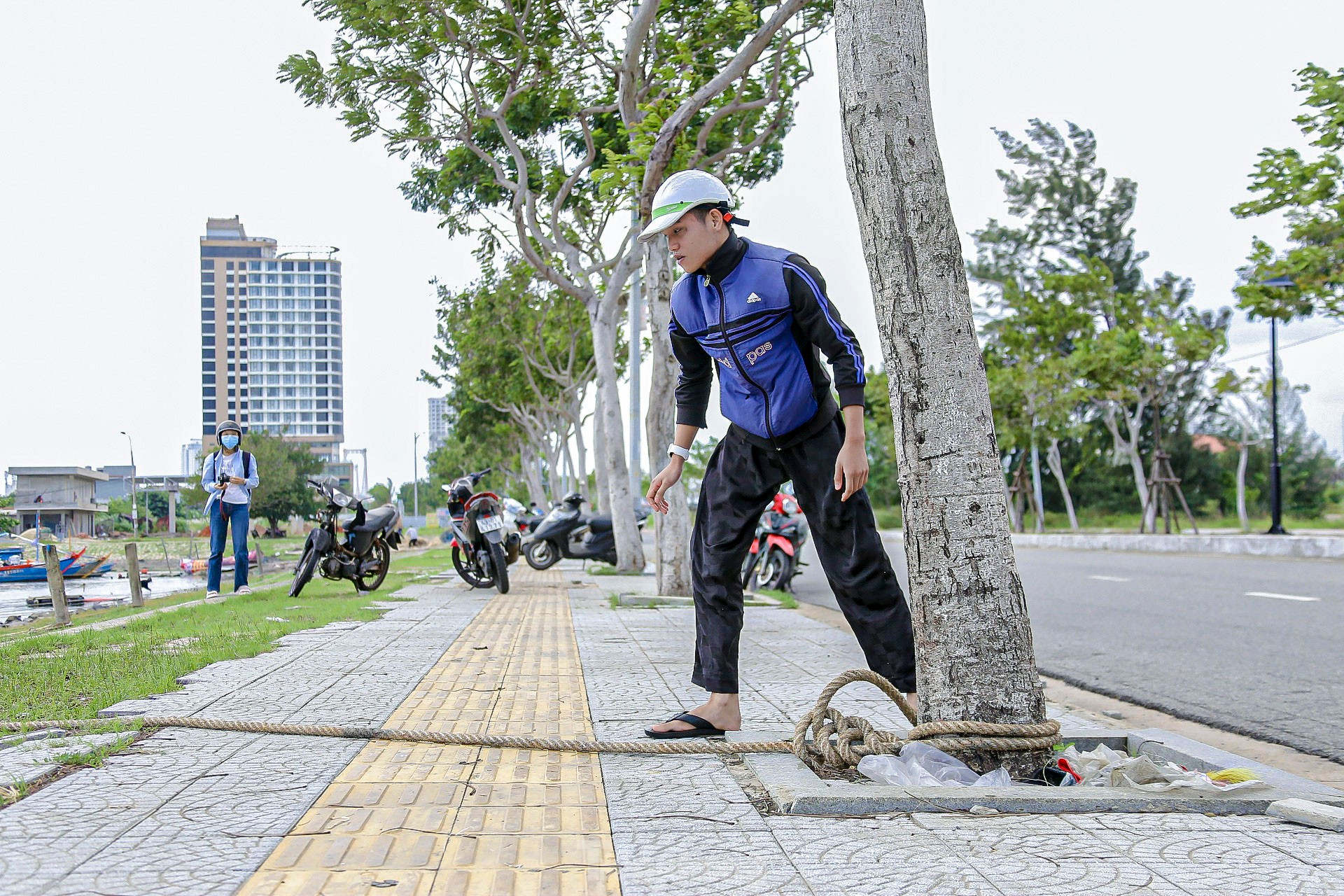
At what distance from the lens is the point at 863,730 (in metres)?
3.86

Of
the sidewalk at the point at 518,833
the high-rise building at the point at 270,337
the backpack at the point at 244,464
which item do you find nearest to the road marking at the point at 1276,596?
the sidewalk at the point at 518,833

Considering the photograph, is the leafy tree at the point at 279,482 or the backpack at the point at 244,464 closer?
the backpack at the point at 244,464

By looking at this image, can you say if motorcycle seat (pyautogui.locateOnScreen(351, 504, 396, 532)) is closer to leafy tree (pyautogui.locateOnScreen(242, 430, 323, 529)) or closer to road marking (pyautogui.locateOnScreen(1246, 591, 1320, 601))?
road marking (pyautogui.locateOnScreen(1246, 591, 1320, 601))

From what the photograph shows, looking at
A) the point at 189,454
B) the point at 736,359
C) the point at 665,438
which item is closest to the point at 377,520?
the point at 665,438

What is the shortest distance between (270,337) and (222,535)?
135564 millimetres

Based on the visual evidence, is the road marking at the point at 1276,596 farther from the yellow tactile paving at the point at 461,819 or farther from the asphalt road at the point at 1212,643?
the yellow tactile paving at the point at 461,819

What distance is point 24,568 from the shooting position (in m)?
23.4

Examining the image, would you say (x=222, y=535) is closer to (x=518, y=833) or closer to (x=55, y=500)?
(x=518, y=833)

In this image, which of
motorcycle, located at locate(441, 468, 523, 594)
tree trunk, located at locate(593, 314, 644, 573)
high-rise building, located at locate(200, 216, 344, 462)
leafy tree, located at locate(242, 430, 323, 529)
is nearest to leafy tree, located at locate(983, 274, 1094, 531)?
tree trunk, located at locate(593, 314, 644, 573)

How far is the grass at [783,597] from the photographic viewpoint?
37.2ft

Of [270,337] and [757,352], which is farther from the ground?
[270,337]

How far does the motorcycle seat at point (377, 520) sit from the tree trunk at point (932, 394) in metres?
10.4

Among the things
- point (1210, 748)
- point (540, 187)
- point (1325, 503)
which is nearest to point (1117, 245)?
point (1325, 503)

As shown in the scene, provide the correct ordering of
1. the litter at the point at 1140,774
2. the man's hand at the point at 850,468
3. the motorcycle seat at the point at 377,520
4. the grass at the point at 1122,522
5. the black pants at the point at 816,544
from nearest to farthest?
the litter at the point at 1140,774 → the man's hand at the point at 850,468 → the black pants at the point at 816,544 → the motorcycle seat at the point at 377,520 → the grass at the point at 1122,522
